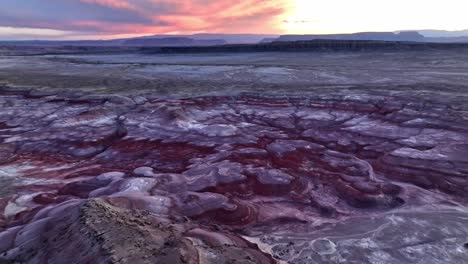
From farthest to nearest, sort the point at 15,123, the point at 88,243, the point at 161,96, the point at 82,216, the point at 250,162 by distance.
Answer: the point at 161,96 → the point at 15,123 → the point at 250,162 → the point at 82,216 → the point at 88,243

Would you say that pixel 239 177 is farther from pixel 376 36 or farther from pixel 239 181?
pixel 376 36

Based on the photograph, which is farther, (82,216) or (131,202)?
(131,202)

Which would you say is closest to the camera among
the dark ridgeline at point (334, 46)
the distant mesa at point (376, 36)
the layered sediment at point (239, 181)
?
the layered sediment at point (239, 181)

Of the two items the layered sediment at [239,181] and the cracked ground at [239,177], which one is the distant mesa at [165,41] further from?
the layered sediment at [239,181]

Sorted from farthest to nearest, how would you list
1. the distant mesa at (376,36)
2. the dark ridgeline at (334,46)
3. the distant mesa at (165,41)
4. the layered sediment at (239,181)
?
the distant mesa at (165,41)
the distant mesa at (376,36)
the dark ridgeline at (334,46)
the layered sediment at (239,181)

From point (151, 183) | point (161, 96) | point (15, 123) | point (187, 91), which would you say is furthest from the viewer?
point (187, 91)

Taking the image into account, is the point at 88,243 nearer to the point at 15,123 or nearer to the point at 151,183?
the point at 151,183

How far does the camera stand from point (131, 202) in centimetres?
779

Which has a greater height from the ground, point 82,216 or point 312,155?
point 82,216

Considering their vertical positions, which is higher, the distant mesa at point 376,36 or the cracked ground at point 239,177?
the cracked ground at point 239,177

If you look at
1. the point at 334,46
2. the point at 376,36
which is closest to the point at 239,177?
the point at 334,46

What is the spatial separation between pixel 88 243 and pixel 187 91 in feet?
53.8

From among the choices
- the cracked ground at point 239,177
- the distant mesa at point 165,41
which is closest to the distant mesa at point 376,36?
the distant mesa at point 165,41

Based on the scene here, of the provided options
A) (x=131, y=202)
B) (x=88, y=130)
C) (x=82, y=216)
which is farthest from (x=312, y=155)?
(x=88, y=130)
